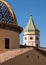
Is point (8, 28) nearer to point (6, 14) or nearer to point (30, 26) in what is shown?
point (6, 14)

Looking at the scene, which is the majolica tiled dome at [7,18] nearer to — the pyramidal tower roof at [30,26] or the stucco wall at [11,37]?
the stucco wall at [11,37]

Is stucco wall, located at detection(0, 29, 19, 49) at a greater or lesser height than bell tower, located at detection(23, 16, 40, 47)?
lesser

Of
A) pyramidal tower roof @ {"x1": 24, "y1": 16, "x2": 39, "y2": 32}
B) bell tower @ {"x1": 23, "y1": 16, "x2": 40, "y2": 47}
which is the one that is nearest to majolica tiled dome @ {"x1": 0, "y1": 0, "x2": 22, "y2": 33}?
bell tower @ {"x1": 23, "y1": 16, "x2": 40, "y2": 47}

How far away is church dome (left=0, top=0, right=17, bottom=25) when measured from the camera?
1964 cm

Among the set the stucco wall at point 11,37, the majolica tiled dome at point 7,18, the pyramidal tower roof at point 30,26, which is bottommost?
the stucco wall at point 11,37

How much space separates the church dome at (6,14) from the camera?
19.6 metres

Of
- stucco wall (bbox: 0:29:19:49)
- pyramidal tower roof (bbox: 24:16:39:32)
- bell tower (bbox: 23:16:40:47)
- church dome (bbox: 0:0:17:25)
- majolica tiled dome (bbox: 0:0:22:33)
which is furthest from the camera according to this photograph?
pyramidal tower roof (bbox: 24:16:39:32)

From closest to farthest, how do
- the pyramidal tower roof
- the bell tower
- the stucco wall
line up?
the stucco wall → the bell tower → the pyramidal tower roof

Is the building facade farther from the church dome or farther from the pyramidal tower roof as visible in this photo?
the pyramidal tower roof

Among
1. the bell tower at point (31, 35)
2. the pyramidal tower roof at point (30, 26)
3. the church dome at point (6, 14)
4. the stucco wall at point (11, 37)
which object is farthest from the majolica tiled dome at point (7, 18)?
the pyramidal tower roof at point (30, 26)

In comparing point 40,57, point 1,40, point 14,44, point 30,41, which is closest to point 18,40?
point 14,44

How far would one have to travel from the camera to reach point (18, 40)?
2059 cm

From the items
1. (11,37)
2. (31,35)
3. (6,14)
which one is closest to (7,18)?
(6,14)

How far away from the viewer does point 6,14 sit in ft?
65.8
